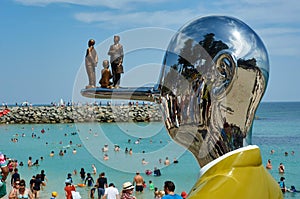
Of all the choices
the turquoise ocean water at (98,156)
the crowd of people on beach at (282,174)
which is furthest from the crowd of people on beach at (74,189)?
the crowd of people on beach at (282,174)

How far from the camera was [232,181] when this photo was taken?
84.2 inches

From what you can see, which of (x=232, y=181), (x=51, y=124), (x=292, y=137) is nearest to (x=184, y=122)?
(x=232, y=181)

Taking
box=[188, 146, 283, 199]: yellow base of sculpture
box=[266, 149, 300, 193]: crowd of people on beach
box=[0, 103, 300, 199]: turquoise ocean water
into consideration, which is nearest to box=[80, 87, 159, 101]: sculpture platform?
box=[0, 103, 300, 199]: turquoise ocean water

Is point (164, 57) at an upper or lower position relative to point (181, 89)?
upper

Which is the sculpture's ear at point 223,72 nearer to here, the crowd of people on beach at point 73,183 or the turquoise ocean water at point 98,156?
the turquoise ocean water at point 98,156

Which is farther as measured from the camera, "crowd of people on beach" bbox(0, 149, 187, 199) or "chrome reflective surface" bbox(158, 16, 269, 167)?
"crowd of people on beach" bbox(0, 149, 187, 199)

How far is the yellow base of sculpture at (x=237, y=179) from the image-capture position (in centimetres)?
210

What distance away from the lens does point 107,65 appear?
2.70 m

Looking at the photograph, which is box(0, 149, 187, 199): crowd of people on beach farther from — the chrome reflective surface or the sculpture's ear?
the sculpture's ear

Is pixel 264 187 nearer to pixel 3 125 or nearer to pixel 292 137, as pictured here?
pixel 292 137

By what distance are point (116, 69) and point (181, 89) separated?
384 millimetres

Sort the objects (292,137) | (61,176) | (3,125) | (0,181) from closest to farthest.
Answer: (0,181) → (61,176) → (292,137) → (3,125)

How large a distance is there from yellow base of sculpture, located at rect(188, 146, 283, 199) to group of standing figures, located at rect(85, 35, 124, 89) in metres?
0.72

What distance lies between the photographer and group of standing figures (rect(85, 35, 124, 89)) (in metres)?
2.60
